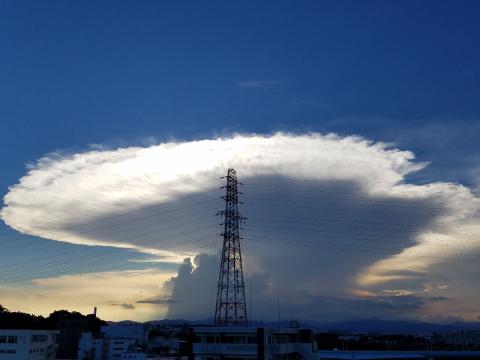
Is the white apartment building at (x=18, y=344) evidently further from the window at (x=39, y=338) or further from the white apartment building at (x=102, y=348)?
the white apartment building at (x=102, y=348)

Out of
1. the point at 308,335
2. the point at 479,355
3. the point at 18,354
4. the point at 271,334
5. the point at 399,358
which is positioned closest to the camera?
the point at 271,334

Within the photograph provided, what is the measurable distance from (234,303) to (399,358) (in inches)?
2409

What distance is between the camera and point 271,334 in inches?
2410

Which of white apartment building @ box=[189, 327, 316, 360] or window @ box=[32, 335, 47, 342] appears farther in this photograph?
window @ box=[32, 335, 47, 342]

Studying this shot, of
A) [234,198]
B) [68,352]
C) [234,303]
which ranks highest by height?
[234,198]

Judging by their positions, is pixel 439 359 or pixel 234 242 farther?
pixel 439 359

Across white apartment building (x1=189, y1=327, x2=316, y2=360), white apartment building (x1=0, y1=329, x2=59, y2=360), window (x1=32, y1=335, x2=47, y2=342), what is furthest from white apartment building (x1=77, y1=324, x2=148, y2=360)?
white apartment building (x1=189, y1=327, x2=316, y2=360)

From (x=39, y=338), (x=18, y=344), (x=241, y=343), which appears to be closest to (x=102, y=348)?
(x=39, y=338)

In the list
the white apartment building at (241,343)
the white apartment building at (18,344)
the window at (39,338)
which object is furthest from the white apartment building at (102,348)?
the white apartment building at (241,343)

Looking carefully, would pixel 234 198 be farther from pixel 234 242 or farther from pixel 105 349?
Result: pixel 105 349

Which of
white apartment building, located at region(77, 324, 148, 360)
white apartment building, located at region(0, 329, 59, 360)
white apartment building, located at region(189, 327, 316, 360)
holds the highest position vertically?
white apartment building, located at region(189, 327, 316, 360)

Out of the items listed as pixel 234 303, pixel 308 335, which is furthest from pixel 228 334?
pixel 308 335

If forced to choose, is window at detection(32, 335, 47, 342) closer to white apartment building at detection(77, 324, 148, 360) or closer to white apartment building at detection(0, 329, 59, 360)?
white apartment building at detection(0, 329, 59, 360)

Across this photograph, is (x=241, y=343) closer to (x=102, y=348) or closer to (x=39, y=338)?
(x=39, y=338)
